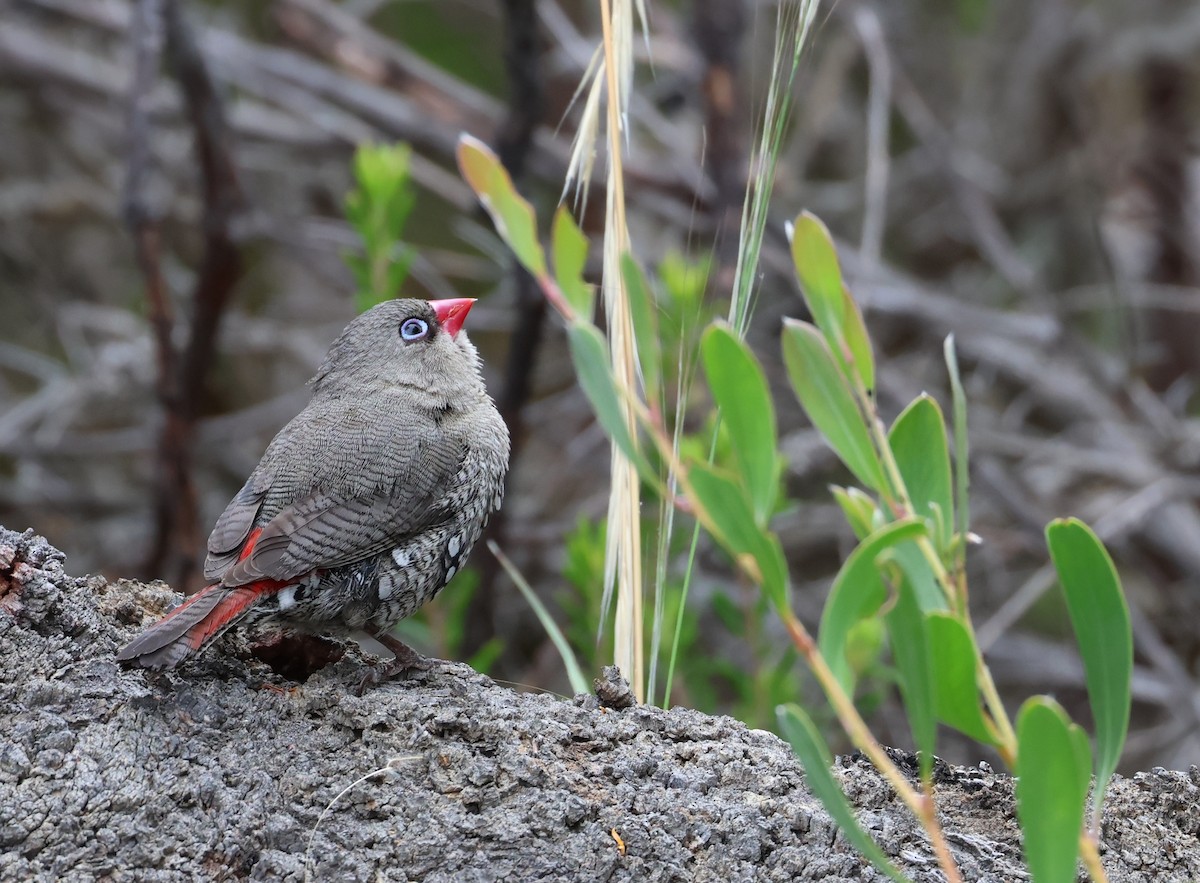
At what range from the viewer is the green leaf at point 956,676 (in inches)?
65.5

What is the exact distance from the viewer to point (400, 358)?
3646 millimetres

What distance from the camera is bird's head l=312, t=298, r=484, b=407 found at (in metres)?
3.59

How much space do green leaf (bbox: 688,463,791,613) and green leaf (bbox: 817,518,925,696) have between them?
2.4 inches

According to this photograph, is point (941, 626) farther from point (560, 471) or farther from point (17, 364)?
point (17, 364)

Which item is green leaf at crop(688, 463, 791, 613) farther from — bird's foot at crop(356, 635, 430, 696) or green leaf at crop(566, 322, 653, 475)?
bird's foot at crop(356, 635, 430, 696)

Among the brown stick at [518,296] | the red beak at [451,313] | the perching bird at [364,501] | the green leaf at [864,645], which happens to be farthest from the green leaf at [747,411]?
the brown stick at [518,296]

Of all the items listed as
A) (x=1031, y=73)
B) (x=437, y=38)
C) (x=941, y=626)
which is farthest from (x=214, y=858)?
(x=437, y=38)

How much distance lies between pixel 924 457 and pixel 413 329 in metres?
2.11

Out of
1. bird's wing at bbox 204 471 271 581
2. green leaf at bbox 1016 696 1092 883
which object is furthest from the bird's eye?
green leaf at bbox 1016 696 1092 883

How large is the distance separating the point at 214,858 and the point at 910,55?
25.1ft

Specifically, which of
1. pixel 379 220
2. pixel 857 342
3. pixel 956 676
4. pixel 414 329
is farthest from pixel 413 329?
pixel 956 676

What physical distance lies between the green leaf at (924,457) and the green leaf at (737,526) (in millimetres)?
325

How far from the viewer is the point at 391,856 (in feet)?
7.06

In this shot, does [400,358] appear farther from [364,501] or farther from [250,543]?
[250,543]
